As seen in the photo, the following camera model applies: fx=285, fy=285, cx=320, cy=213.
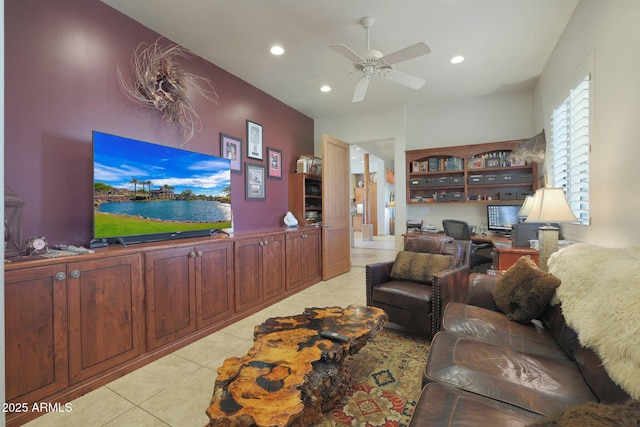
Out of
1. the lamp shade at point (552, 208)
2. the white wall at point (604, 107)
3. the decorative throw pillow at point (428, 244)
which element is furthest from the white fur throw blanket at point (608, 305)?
the decorative throw pillow at point (428, 244)

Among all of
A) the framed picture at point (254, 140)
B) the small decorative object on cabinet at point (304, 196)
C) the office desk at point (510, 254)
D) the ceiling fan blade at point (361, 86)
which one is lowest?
the office desk at point (510, 254)

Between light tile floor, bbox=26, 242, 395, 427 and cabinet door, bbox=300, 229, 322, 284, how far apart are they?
1366 millimetres

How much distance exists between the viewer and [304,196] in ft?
14.9

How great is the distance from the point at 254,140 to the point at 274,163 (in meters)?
0.50

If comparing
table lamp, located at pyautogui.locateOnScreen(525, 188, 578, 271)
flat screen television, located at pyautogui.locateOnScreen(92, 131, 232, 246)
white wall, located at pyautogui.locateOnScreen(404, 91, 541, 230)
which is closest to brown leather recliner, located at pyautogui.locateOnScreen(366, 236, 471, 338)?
table lamp, located at pyautogui.locateOnScreen(525, 188, 578, 271)

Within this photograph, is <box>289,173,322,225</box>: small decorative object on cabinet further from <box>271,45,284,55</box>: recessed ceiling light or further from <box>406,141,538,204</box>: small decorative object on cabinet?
<box>271,45,284,55</box>: recessed ceiling light

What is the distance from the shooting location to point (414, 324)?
8.02 ft

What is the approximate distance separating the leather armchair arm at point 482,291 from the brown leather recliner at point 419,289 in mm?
157

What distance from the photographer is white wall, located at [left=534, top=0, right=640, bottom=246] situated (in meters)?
1.68

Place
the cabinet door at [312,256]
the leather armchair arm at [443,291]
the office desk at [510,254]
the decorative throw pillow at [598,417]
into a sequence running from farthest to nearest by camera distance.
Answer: the cabinet door at [312,256]
the office desk at [510,254]
the leather armchair arm at [443,291]
the decorative throw pillow at [598,417]

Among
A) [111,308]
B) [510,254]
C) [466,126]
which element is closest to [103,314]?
[111,308]

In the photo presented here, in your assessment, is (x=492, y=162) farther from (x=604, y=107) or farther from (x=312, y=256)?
(x=312, y=256)

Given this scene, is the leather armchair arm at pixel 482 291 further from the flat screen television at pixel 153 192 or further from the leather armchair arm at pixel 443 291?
the flat screen television at pixel 153 192

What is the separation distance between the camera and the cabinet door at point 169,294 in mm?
2201
